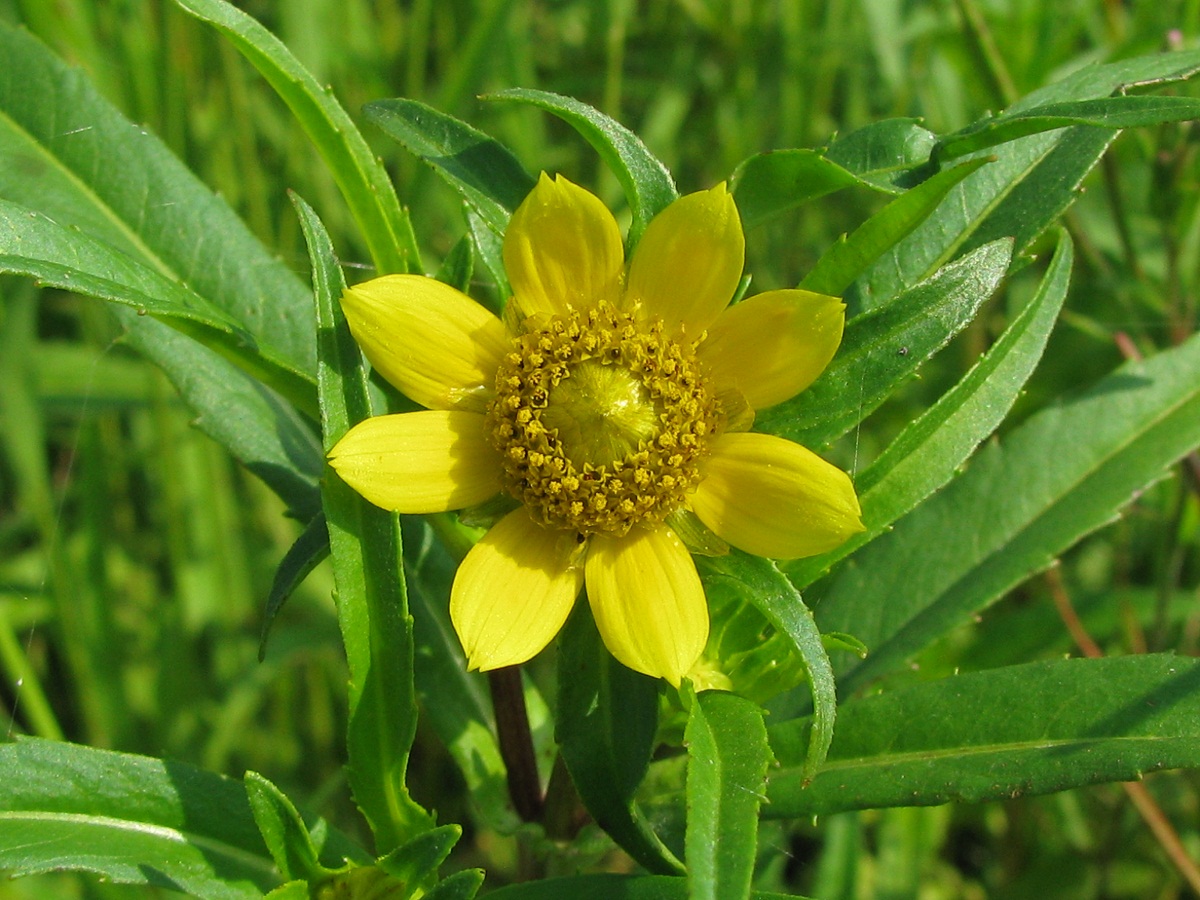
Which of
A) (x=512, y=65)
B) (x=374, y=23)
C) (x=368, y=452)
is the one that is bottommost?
(x=368, y=452)

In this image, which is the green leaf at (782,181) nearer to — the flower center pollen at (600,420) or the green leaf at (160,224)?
the flower center pollen at (600,420)

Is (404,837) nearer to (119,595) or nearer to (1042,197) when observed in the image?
(1042,197)

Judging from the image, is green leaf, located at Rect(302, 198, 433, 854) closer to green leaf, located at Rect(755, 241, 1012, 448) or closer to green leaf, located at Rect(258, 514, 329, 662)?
green leaf, located at Rect(258, 514, 329, 662)

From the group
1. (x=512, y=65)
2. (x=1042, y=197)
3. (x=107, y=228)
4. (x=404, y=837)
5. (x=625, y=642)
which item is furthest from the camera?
(x=512, y=65)

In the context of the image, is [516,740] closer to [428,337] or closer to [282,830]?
[282,830]

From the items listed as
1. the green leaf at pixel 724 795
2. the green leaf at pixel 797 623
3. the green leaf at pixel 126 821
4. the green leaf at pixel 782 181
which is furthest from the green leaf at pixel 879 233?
the green leaf at pixel 126 821

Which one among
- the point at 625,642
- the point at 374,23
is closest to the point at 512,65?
the point at 374,23

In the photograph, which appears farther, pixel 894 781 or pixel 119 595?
pixel 119 595
